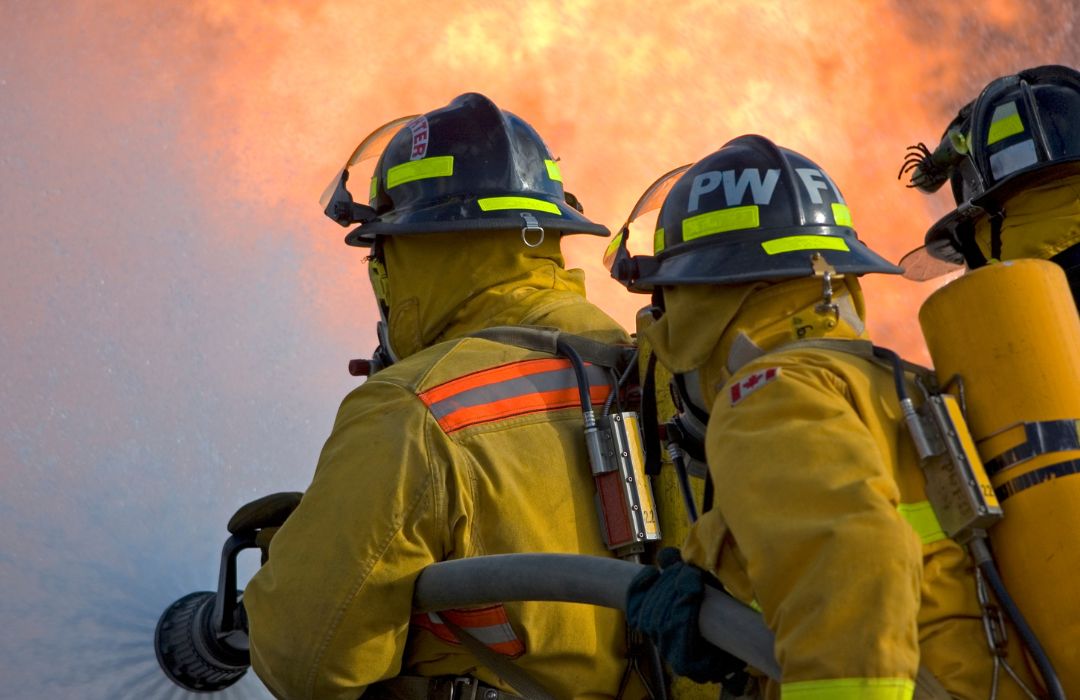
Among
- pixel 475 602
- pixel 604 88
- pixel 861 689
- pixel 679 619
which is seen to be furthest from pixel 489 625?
pixel 604 88

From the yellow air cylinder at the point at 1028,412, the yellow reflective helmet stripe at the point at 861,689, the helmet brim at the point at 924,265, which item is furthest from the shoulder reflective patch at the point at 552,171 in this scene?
the yellow reflective helmet stripe at the point at 861,689

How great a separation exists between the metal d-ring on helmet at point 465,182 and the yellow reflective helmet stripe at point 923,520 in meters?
2.29

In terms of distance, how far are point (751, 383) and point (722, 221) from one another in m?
0.95

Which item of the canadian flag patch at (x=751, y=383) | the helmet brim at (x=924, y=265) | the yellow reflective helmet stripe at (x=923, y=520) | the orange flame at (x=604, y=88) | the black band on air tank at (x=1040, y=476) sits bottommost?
the yellow reflective helmet stripe at (x=923, y=520)

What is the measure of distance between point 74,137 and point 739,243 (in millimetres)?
5176

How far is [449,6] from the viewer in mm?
9961

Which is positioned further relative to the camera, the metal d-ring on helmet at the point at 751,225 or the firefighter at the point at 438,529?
the firefighter at the point at 438,529

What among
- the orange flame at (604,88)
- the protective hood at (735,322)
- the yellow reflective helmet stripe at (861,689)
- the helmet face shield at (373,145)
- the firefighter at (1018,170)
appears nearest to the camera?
the yellow reflective helmet stripe at (861,689)

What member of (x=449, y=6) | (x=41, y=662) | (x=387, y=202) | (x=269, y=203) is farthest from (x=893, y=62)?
(x=41, y=662)

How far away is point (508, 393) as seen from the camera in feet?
13.6

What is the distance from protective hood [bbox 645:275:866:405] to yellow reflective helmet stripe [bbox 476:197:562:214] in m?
1.37

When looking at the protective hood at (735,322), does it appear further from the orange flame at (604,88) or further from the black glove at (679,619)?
the orange flame at (604,88)

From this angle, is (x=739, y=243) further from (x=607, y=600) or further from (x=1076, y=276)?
(x=1076, y=276)

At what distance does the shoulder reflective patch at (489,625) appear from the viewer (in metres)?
3.94
